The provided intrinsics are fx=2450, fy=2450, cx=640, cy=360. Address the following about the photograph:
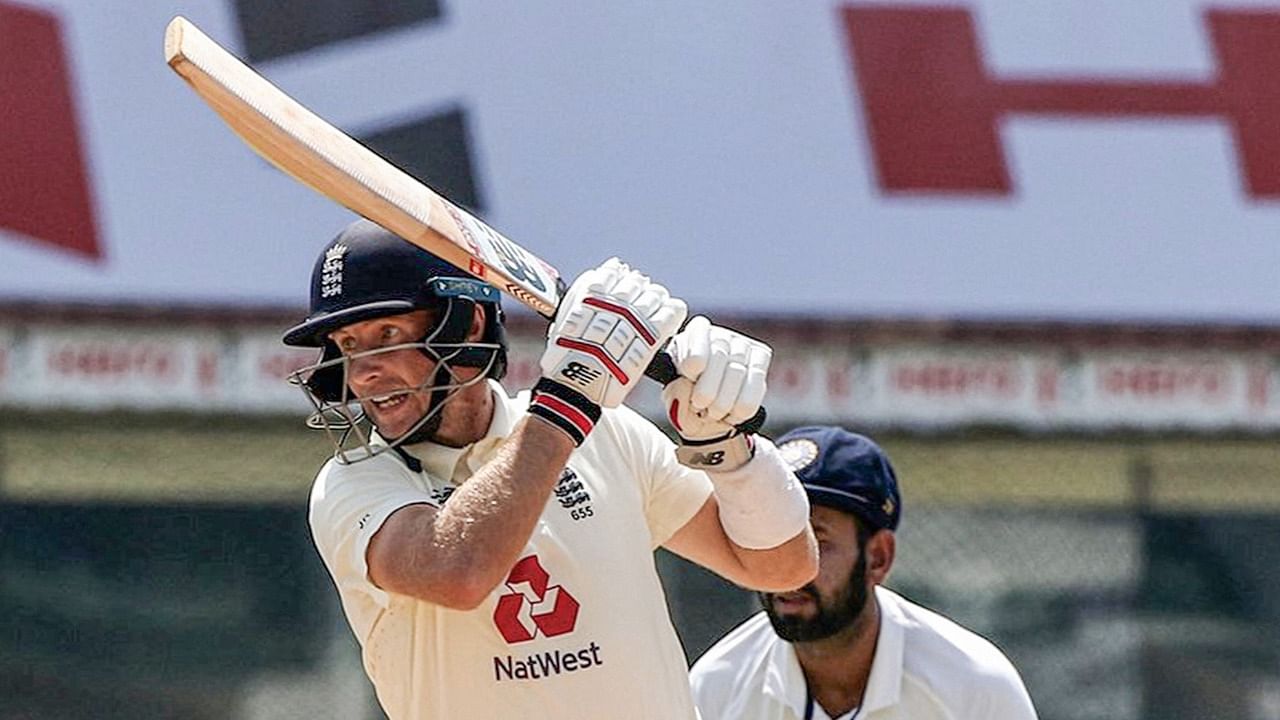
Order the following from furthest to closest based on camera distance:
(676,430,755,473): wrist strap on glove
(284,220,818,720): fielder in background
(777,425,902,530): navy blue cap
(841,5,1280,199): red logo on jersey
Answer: (841,5,1280,199): red logo on jersey
(777,425,902,530): navy blue cap
(676,430,755,473): wrist strap on glove
(284,220,818,720): fielder in background

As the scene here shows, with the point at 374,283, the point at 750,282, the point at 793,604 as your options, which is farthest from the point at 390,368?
the point at 750,282

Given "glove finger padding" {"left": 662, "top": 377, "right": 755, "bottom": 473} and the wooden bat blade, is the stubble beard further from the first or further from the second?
the wooden bat blade

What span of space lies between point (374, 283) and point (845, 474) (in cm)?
119

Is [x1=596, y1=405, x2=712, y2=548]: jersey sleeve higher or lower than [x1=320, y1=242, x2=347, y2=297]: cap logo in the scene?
lower

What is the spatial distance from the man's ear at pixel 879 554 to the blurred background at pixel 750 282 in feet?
6.81

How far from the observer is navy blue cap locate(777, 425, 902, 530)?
393 cm

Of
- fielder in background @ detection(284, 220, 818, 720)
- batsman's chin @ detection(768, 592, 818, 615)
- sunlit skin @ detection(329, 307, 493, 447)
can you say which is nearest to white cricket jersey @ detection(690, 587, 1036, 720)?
batsman's chin @ detection(768, 592, 818, 615)

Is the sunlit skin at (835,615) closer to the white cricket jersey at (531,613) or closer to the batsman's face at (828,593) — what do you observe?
the batsman's face at (828,593)

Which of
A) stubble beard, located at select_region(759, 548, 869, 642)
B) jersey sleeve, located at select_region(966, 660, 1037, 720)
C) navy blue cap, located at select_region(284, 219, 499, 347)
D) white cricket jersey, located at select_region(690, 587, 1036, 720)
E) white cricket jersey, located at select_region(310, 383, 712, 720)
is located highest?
navy blue cap, located at select_region(284, 219, 499, 347)

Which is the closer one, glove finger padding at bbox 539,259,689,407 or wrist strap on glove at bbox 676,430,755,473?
glove finger padding at bbox 539,259,689,407

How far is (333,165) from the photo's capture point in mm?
2939

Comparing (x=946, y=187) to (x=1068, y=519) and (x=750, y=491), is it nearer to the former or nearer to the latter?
(x=1068, y=519)

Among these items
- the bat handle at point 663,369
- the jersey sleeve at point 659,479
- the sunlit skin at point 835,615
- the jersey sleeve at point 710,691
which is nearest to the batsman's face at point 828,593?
the sunlit skin at point 835,615

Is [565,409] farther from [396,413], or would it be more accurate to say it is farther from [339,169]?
[339,169]
